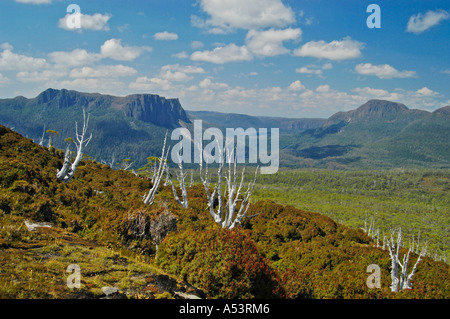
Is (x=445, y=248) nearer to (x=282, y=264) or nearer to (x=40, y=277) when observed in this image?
(x=282, y=264)

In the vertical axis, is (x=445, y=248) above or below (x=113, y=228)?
below

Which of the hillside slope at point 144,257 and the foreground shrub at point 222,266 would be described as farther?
the foreground shrub at point 222,266

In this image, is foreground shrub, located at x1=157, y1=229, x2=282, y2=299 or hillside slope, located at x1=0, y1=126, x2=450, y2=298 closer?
hillside slope, located at x1=0, y1=126, x2=450, y2=298

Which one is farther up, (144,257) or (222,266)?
(222,266)

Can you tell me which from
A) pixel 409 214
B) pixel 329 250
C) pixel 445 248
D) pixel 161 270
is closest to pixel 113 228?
pixel 161 270

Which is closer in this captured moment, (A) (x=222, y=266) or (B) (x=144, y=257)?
(A) (x=222, y=266)

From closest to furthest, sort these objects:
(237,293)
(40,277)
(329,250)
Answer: (40,277), (237,293), (329,250)

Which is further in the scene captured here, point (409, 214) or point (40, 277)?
point (409, 214)

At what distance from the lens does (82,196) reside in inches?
599
